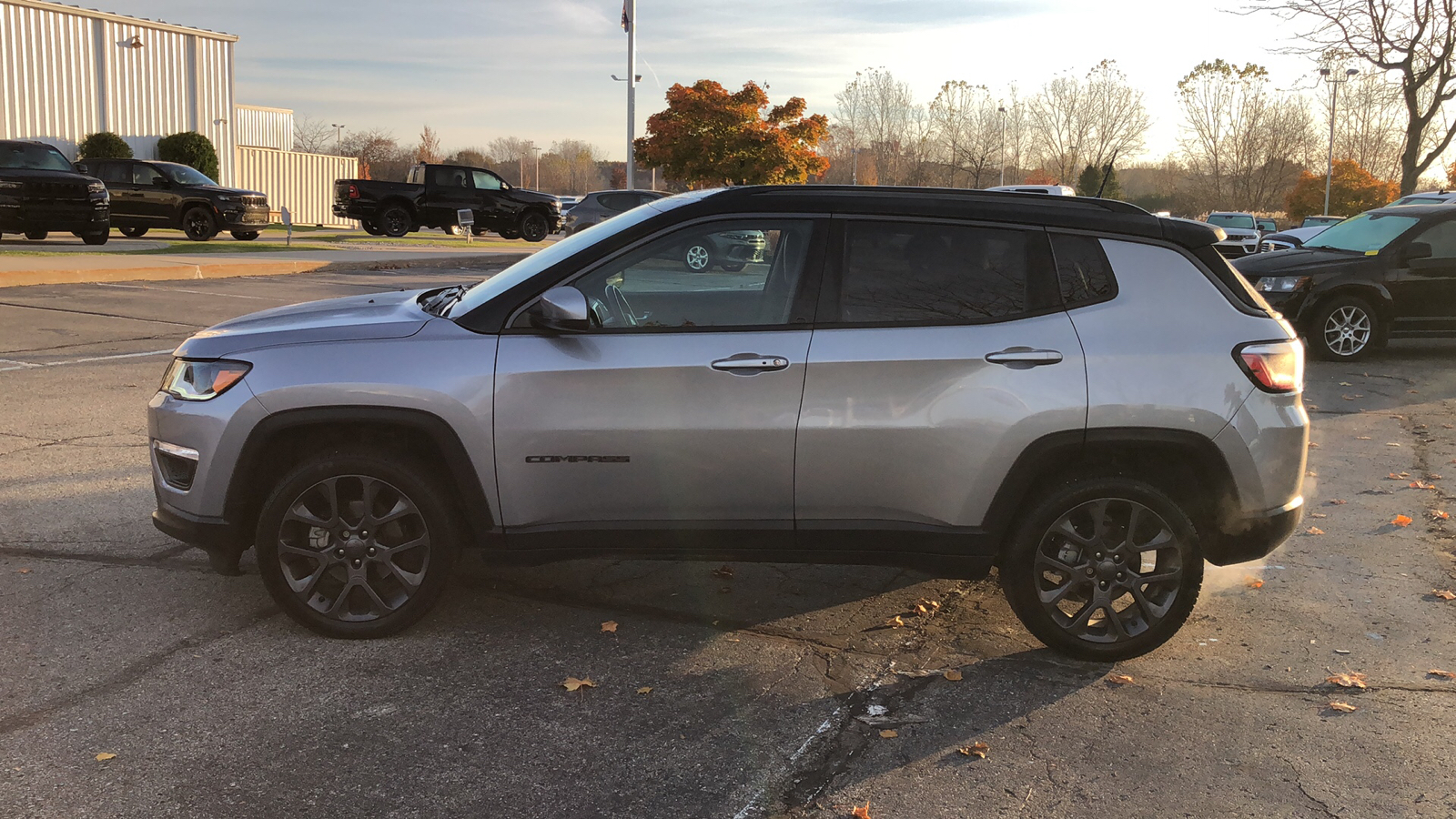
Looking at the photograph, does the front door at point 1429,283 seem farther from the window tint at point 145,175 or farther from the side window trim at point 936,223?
the window tint at point 145,175

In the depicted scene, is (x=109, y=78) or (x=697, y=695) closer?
(x=697, y=695)

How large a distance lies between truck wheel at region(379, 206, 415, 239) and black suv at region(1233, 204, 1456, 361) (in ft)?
79.4

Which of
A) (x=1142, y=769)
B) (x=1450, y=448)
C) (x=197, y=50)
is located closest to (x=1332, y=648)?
(x=1142, y=769)

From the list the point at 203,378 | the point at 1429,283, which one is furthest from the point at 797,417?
the point at 1429,283

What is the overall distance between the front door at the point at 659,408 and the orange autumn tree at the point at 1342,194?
59.5 metres

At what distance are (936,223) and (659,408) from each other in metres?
1.26

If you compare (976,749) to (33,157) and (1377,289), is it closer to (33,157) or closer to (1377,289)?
(1377,289)

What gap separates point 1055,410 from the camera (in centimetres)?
407

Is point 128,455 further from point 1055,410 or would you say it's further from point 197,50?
point 197,50

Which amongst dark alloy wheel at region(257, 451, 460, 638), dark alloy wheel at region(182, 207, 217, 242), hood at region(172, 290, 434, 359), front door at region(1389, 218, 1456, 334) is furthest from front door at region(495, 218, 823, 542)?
dark alloy wheel at region(182, 207, 217, 242)

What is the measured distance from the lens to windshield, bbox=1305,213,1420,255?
40.1ft

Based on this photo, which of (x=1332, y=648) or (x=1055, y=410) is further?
(x=1332, y=648)

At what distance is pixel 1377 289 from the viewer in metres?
12.0

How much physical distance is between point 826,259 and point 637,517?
1.19 m
